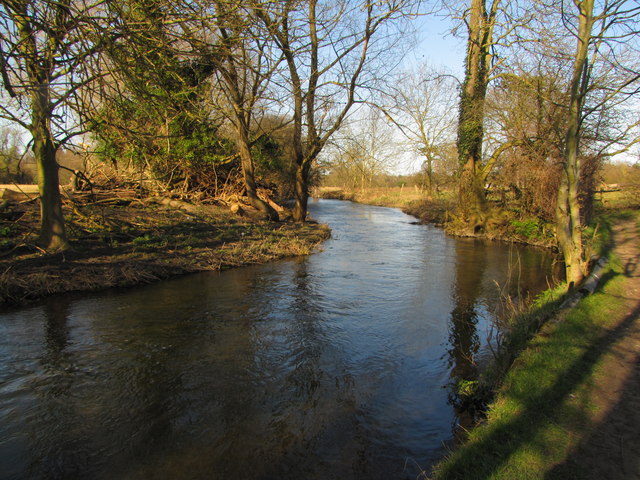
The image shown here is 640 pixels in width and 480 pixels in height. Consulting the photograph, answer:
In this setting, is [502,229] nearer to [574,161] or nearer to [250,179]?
[574,161]

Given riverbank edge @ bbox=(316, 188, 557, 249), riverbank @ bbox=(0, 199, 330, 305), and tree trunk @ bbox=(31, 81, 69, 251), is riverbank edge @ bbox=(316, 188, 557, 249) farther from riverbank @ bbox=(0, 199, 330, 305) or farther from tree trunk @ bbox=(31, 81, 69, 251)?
tree trunk @ bbox=(31, 81, 69, 251)

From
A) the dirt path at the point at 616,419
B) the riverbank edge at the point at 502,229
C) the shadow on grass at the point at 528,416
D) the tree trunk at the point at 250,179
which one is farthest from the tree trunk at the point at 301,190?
the shadow on grass at the point at 528,416

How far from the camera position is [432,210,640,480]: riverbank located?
3.16 metres

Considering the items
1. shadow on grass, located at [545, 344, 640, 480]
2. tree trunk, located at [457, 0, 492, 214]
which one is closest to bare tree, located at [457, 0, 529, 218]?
tree trunk, located at [457, 0, 492, 214]

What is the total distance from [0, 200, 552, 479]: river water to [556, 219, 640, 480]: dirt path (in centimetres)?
130

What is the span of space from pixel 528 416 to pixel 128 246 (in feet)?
34.2

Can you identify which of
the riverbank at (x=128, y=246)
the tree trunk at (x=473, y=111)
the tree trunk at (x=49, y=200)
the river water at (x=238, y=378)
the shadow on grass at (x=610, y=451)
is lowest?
the river water at (x=238, y=378)

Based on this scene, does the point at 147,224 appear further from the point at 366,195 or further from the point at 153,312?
the point at 366,195

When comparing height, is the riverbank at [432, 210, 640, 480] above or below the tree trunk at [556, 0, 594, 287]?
below

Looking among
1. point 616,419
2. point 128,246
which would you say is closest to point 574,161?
point 616,419

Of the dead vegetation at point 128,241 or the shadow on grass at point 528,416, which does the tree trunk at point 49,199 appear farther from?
the shadow on grass at point 528,416

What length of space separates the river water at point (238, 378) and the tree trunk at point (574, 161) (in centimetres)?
189

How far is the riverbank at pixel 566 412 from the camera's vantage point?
3164mm

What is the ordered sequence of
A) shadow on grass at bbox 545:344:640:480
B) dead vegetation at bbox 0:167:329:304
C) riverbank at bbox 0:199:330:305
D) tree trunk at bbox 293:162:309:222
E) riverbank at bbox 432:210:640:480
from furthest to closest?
1. tree trunk at bbox 293:162:309:222
2. dead vegetation at bbox 0:167:329:304
3. riverbank at bbox 0:199:330:305
4. riverbank at bbox 432:210:640:480
5. shadow on grass at bbox 545:344:640:480
